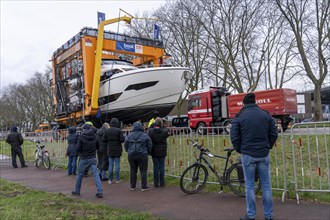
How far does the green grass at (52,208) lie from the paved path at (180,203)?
1.31ft

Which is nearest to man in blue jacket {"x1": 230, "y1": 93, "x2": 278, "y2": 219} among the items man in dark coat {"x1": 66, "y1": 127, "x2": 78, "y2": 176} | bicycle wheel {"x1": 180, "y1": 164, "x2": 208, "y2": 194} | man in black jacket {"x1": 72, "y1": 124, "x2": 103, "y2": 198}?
bicycle wheel {"x1": 180, "y1": 164, "x2": 208, "y2": 194}

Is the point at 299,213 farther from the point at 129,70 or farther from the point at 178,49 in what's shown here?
the point at 178,49

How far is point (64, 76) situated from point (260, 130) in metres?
12.8

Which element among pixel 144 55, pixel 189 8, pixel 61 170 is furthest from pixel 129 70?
pixel 189 8

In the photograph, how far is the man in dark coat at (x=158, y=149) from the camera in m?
7.84

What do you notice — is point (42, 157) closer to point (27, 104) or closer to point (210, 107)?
point (210, 107)

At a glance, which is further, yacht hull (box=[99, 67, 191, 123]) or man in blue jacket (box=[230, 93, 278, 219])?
yacht hull (box=[99, 67, 191, 123])

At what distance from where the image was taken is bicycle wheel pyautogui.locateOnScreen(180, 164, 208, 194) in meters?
6.99

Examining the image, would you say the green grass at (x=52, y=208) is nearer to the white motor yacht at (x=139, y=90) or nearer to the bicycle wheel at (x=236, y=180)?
the bicycle wheel at (x=236, y=180)

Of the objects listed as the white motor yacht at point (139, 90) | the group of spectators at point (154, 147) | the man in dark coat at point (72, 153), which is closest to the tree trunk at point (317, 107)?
the white motor yacht at point (139, 90)

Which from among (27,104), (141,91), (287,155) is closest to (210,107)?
(141,91)

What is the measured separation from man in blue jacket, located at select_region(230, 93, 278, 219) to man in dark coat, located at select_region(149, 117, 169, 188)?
3.07 m

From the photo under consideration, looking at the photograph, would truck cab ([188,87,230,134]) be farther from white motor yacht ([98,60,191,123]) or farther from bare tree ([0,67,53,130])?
bare tree ([0,67,53,130])

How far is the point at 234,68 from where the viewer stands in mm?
31047
